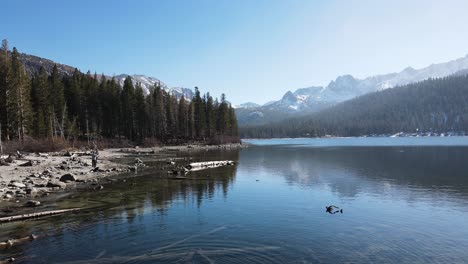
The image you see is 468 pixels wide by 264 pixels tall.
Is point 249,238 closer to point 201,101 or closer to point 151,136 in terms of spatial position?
point 151,136

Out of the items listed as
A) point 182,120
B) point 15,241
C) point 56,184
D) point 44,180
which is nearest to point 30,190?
point 56,184

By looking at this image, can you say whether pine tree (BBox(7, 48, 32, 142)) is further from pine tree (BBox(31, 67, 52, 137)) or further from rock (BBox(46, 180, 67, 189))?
rock (BBox(46, 180, 67, 189))

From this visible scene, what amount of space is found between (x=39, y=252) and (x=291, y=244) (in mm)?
11769

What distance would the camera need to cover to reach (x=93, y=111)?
101 meters

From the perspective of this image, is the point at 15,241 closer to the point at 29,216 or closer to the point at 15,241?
the point at 15,241

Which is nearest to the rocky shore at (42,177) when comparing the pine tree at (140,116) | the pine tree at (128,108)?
the pine tree at (128,108)

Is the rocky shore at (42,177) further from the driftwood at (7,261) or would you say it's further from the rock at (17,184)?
the driftwood at (7,261)

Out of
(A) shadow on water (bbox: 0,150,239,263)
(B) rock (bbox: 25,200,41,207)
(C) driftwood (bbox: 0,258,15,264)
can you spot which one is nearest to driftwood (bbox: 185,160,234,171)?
→ (A) shadow on water (bbox: 0,150,239,263)

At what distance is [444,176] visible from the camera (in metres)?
42.4

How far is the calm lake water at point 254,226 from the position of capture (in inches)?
621

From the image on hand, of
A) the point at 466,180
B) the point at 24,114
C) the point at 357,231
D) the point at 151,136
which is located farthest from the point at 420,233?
the point at 151,136

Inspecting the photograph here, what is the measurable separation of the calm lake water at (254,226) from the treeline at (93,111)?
145 ft

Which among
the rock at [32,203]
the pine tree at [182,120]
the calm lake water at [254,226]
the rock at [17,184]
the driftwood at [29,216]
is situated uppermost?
the pine tree at [182,120]

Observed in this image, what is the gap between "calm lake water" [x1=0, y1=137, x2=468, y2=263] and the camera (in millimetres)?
15773
